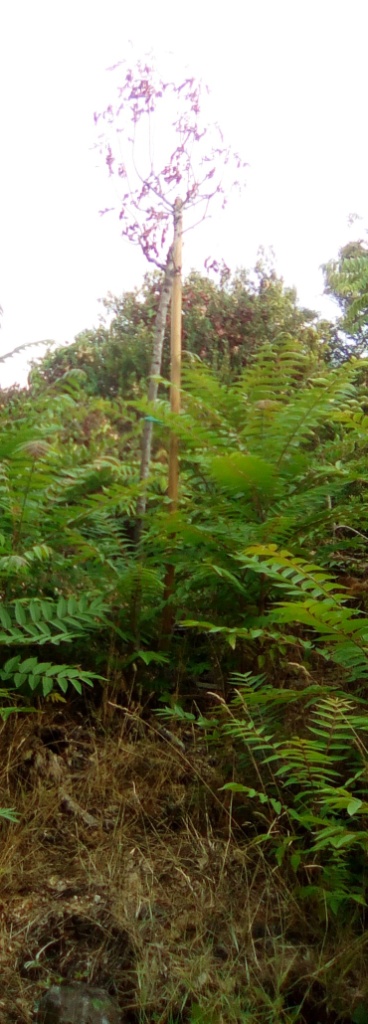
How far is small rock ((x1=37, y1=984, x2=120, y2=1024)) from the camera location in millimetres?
2469

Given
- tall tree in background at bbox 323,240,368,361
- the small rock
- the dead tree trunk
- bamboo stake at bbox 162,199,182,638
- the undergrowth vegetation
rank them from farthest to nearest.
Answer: tall tree in background at bbox 323,240,368,361, the dead tree trunk, bamboo stake at bbox 162,199,182,638, the undergrowth vegetation, the small rock

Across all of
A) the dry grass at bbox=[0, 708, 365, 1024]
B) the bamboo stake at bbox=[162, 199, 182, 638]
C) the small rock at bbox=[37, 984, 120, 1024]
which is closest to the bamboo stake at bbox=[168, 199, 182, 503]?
the bamboo stake at bbox=[162, 199, 182, 638]

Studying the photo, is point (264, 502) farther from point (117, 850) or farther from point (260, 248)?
point (260, 248)

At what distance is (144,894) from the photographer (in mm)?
2881

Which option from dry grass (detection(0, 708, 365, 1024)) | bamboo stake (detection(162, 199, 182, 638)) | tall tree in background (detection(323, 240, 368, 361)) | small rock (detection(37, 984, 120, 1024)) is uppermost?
tall tree in background (detection(323, 240, 368, 361))

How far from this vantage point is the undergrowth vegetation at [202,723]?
2621mm

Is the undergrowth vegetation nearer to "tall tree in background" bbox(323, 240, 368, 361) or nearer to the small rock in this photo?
the small rock

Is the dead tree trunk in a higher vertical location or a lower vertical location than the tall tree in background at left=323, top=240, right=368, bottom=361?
lower

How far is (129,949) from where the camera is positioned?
8.79ft

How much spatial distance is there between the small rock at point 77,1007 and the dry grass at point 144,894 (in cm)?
4

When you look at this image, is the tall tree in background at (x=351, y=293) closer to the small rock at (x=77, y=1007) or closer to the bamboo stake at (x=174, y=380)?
the bamboo stake at (x=174, y=380)

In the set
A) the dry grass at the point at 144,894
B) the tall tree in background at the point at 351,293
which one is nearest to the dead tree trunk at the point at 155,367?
the tall tree in background at the point at 351,293

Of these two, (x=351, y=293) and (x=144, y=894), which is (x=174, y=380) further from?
(x=351, y=293)

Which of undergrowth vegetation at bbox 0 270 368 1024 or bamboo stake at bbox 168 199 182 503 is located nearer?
undergrowth vegetation at bbox 0 270 368 1024
